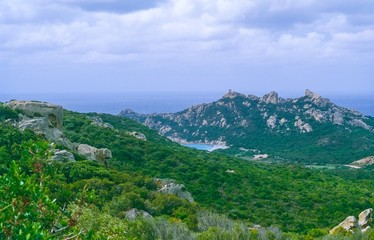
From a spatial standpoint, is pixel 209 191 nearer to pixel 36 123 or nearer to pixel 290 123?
pixel 36 123

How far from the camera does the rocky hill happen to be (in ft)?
280

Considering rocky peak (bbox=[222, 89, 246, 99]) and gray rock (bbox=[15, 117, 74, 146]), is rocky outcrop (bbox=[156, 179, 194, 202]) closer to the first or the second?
gray rock (bbox=[15, 117, 74, 146])

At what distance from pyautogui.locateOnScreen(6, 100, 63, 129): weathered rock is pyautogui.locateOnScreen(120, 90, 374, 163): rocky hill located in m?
54.3

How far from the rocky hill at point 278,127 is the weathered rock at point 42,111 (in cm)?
5434

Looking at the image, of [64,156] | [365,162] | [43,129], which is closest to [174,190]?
[64,156]

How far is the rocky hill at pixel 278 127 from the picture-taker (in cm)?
8544

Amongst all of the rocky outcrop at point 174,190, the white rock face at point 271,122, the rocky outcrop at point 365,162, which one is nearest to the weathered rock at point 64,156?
the rocky outcrop at point 174,190

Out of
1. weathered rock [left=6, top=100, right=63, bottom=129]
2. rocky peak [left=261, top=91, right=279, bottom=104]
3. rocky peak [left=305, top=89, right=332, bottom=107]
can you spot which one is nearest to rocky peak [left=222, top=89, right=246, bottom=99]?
rocky peak [left=261, top=91, right=279, bottom=104]

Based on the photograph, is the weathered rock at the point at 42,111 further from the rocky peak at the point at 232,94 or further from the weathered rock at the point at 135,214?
the rocky peak at the point at 232,94

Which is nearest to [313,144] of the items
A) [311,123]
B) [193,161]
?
[311,123]

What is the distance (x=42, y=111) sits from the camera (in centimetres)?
3222

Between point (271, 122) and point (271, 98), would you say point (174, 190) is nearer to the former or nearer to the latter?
point (271, 122)

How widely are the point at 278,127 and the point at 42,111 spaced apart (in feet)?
246

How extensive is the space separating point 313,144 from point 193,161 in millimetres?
57478
